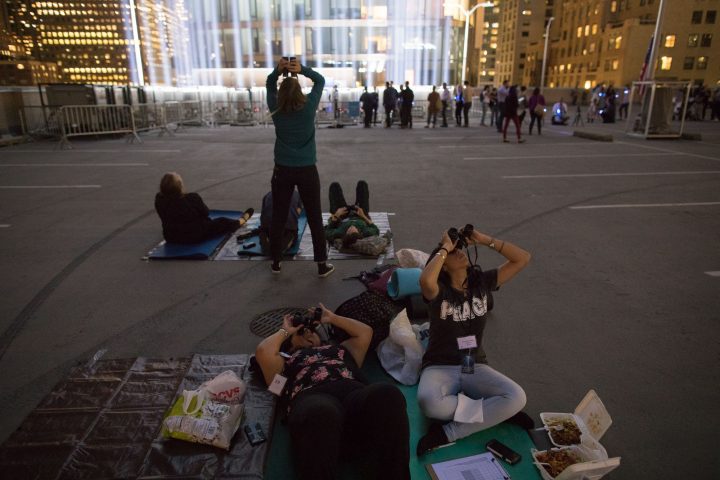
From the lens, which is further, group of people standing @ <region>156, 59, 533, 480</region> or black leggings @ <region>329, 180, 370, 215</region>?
black leggings @ <region>329, 180, 370, 215</region>

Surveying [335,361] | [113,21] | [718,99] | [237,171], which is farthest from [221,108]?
[113,21]

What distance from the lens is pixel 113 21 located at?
109 meters

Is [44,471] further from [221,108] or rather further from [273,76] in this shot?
[221,108]

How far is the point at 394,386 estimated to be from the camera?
2508 mm

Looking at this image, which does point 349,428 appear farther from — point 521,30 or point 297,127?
point 521,30

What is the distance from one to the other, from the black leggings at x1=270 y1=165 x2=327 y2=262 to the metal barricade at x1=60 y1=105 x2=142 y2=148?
14.1 meters

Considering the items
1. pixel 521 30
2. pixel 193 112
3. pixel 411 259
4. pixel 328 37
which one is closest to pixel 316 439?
pixel 411 259

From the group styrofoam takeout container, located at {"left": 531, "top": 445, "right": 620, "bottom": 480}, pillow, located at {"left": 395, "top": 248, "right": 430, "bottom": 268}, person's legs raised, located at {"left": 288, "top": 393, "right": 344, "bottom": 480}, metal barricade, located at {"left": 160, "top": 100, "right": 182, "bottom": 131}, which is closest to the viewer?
person's legs raised, located at {"left": 288, "top": 393, "right": 344, "bottom": 480}

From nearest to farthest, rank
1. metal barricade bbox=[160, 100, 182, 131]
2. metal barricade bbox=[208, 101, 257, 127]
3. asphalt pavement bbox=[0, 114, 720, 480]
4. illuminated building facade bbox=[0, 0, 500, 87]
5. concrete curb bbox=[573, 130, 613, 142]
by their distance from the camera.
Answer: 1. asphalt pavement bbox=[0, 114, 720, 480]
2. concrete curb bbox=[573, 130, 613, 142]
3. metal barricade bbox=[160, 100, 182, 131]
4. metal barricade bbox=[208, 101, 257, 127]
5. illuminated building facade bbox=[0, 0, 500, 87]

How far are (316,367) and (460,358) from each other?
3.38 ft

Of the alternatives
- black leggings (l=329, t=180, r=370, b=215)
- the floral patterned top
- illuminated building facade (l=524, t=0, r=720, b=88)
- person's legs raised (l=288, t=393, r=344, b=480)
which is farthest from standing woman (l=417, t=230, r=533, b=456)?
illuminated building facade (l=524, t=0, r=720, b=88)

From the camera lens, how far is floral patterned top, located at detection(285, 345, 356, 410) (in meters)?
2.79

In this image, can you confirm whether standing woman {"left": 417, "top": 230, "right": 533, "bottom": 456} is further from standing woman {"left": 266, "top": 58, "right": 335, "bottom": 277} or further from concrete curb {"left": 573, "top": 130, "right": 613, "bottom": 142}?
concrete curb {"left": 573, "top": 130, "right": 613, "bottom": 142}

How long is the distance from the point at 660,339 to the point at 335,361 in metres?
3.01
